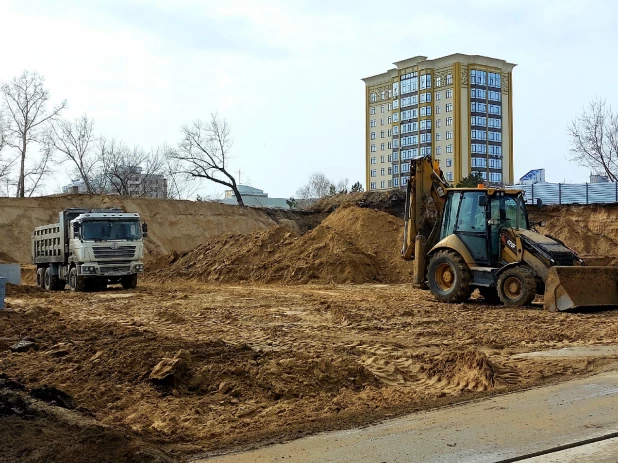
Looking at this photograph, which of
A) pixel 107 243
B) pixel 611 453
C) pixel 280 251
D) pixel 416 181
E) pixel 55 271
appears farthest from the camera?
pixel 280 251

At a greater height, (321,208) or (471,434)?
(321,208)

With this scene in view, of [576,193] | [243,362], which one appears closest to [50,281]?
[243,362]

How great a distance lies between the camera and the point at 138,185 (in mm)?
58031

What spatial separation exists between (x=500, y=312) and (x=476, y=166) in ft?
268

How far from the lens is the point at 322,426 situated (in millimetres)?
6156

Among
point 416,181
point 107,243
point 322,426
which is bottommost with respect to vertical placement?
point 322,426

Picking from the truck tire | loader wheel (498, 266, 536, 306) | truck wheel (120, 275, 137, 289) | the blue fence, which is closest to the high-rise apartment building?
the blue fence

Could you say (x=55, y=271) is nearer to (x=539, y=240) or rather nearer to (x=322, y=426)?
(x=539, y=240)

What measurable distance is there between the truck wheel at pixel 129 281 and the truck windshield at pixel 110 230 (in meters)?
1.41

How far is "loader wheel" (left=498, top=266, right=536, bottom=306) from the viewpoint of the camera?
47.4ft

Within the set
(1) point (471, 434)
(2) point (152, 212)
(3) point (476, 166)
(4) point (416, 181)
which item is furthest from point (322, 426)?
(3) point (476, 166)

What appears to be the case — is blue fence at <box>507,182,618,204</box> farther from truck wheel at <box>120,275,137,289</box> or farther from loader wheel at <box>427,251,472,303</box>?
truck wheel at <box>120,275,137,289</box>

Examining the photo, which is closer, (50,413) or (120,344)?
(50,413)

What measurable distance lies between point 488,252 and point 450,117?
265 feet
